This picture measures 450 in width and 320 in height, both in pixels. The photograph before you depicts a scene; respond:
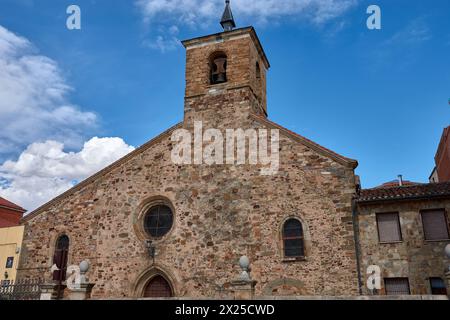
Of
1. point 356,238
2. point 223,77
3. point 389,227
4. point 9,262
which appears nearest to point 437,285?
point 389,227

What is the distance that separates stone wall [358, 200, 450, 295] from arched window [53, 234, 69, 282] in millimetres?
11583

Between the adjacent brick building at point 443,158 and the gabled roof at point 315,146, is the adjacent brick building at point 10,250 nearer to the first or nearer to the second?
the gabled roof at point 315,146

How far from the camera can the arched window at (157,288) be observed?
1507 cm

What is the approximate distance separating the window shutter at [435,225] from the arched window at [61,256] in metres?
13.7

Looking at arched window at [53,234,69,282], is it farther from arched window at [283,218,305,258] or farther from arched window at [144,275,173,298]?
arched window at [283,218,305,258]

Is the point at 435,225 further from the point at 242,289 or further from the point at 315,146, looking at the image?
the point at 242,289

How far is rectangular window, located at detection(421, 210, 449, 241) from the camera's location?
12881mm

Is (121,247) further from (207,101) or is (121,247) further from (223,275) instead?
(207,101)

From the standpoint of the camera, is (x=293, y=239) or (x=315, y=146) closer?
(x=293, y=239)

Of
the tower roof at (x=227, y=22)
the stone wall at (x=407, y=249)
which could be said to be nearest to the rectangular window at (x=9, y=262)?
the tower roof at (x=227, y=22)

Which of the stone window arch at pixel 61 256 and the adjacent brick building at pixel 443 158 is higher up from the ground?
the adjacent brick building at pixel 443 158

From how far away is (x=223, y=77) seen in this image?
17.6 metres

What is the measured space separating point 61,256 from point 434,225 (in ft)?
46.8
